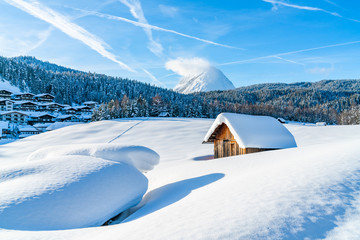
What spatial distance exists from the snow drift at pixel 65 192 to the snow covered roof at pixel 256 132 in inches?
321

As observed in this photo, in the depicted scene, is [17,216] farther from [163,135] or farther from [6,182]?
[163,135]

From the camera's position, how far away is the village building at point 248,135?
14.2m

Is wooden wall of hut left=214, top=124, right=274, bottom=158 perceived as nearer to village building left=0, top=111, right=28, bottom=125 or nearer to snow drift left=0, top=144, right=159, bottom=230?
snow drift left=0, top=144, right=159, bottom=230

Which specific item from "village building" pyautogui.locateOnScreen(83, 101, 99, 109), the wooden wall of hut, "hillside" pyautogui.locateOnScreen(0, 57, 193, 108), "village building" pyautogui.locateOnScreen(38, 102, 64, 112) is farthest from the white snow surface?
the wooden wall of hut

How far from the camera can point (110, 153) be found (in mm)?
10648

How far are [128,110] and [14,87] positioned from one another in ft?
321

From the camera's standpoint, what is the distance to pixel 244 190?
5.00 metres

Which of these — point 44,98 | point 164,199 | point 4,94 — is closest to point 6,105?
point 4,94

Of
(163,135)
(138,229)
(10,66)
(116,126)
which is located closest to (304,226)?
(138,229)

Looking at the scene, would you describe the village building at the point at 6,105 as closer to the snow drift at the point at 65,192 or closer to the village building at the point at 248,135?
the village building at the point at 248,135

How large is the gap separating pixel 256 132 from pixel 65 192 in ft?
39.7

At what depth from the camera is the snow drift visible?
5.47m

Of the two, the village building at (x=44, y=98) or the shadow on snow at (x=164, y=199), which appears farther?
the village building at (x=44, y=98)

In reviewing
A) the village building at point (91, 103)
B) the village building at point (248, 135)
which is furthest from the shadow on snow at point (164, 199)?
the village building at point (91, 103)
